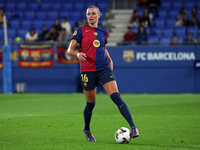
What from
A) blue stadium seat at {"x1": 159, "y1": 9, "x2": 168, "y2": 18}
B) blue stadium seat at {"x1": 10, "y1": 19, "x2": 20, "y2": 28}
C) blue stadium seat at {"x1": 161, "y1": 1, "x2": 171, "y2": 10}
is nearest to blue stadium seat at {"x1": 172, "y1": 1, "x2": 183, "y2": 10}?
blue stadium seat at {"x1": 161, "y1": 1, "x2": 171, "y2": 10}

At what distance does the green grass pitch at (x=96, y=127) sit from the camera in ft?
22.5

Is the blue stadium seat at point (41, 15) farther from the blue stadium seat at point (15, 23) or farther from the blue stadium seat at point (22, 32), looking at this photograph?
the blue stadium seat at point (22, 32)

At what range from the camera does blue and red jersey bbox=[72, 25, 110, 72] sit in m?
7.21

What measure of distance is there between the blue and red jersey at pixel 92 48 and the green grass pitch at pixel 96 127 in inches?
50.2

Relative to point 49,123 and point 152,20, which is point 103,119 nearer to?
point 49,123

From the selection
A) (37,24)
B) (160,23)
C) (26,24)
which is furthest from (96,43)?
(26,24)

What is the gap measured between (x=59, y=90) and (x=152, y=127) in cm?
1279

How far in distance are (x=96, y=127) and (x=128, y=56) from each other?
478 inches

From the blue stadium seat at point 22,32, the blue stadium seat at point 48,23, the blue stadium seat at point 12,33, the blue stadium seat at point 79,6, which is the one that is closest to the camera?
the blue stadium seat at point 22,32

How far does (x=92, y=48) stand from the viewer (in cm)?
725

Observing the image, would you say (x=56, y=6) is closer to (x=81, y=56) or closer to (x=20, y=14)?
(x=20, y=14)

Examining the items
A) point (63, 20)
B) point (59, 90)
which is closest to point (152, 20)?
point (63, 20)

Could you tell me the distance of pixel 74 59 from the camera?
69.8ft

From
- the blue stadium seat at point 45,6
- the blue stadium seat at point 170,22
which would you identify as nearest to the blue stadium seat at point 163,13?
the blue stadium seat at point 170,22
